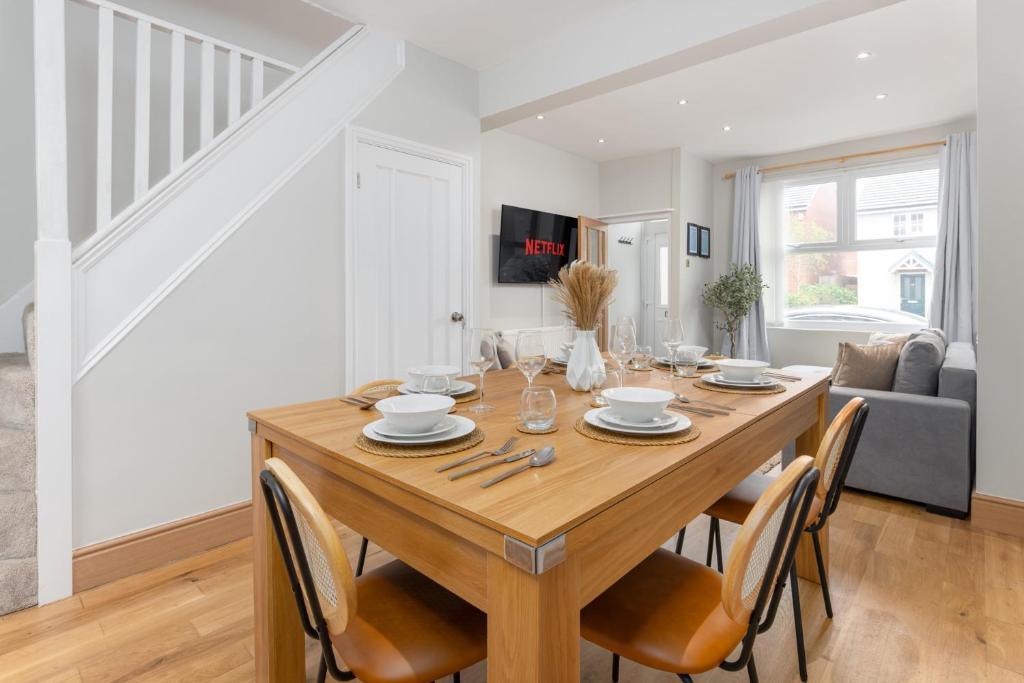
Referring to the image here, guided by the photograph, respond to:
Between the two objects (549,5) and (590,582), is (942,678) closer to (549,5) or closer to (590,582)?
(590,582)

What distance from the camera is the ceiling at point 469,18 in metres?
2.75

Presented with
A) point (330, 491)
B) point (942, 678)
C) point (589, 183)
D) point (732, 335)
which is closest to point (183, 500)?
point (330, 491)

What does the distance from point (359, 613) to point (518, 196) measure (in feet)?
14.6

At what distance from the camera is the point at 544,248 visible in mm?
5227

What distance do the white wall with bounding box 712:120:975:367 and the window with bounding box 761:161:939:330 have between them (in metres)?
0.15

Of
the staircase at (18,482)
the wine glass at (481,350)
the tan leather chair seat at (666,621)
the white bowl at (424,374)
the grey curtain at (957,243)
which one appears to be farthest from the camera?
the grey curtain at (957,243)

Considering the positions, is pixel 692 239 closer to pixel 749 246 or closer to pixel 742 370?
pixel 749 246

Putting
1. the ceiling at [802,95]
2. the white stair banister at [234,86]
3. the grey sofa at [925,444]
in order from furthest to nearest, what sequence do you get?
1. the ceiling at [802,95]
2. the grey sofa at [925,444]
3. the white stair banister at [234,86]

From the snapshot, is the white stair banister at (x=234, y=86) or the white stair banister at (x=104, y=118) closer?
the white stair banister at (x=104, y=118)

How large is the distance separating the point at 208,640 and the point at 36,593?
0.76m

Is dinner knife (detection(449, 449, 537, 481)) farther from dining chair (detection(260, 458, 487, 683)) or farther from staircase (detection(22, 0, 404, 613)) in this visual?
staircase (detection(22, 0, 404, 613))

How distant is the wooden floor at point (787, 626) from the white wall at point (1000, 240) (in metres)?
0.41

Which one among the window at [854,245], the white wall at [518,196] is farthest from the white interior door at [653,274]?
the white wall at [518,196]

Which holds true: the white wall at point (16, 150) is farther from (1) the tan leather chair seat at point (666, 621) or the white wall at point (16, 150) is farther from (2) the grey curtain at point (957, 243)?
(2) the grey curtain at point (957, 243)
